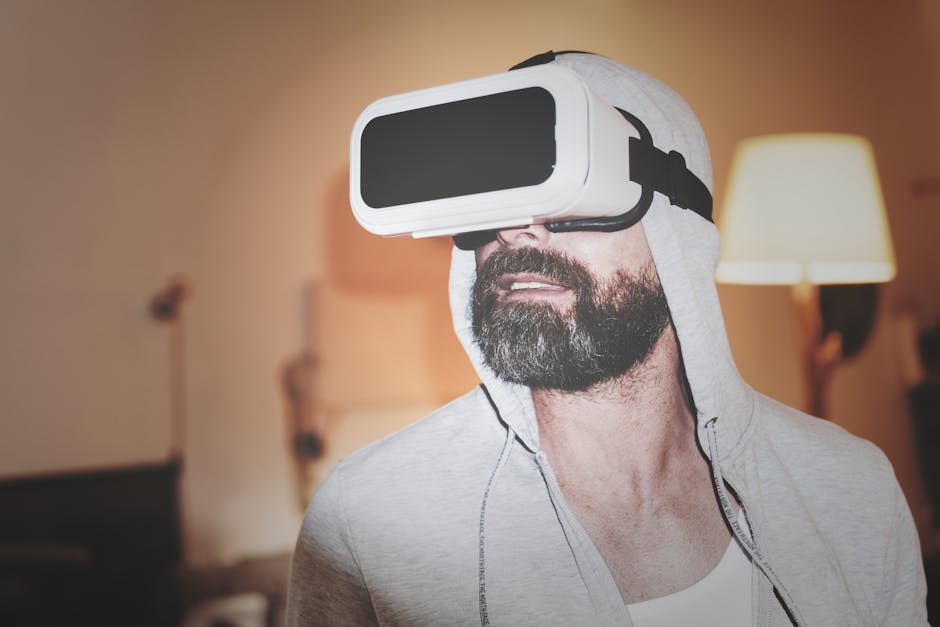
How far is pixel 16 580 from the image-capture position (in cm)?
110

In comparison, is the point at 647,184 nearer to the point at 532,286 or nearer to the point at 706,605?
the point at 532,286

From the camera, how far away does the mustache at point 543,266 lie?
2.49ft

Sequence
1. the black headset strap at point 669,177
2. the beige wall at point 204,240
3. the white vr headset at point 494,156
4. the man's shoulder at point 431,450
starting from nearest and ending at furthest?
the white vr headset at point 494,156 → the black headset strap at point 669,177 → the man's shoulder at point 431,450 → the beige wall at point 204,240

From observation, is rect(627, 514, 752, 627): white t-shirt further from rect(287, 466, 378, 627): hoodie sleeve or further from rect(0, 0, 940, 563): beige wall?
rect(0, 0, 940, 563): beige wall

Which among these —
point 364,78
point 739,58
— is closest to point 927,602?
point 739,58

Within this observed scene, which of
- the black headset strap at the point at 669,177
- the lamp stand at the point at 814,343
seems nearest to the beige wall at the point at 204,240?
the black headset strap at the point at 669,177

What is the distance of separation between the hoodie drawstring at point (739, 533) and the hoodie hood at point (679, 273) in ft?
0.03

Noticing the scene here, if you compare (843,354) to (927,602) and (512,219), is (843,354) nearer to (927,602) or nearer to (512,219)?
(927,602)

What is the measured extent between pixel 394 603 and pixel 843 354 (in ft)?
2.31

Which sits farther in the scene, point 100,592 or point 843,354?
point 100,592

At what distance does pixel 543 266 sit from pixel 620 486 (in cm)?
26

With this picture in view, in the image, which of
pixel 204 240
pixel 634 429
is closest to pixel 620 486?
pixel 634 429

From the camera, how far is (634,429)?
767mm

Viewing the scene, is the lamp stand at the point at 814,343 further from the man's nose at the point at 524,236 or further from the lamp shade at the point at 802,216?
the man's nose at the point at 524,236
